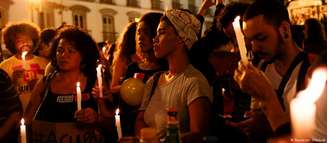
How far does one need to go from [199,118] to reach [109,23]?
35.3 meters

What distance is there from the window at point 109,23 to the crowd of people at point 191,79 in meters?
32.5

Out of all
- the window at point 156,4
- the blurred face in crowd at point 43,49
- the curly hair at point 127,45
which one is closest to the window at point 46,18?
the window at point 156,4

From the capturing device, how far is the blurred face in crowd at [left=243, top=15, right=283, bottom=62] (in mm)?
2633

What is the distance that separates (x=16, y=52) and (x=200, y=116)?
2943 mm

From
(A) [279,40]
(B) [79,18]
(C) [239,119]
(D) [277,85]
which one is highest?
(B) [79,18]

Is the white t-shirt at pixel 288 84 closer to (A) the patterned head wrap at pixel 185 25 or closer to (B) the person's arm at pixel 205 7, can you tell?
(A) the patterned head wrap at pixel 185 25

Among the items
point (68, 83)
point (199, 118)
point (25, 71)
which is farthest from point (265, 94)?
point (25, 71)

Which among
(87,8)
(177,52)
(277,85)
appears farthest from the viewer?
(87,8)

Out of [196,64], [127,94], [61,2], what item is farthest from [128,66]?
[61,2]

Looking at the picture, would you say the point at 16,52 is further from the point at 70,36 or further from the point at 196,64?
the point at 196,64

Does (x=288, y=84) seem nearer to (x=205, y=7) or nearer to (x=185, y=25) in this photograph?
(x=185, y=25)

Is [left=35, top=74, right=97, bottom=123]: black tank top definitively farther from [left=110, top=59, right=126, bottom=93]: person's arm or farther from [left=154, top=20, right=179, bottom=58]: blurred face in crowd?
[left=110, top=59, right=126, bottom=93]: person's arm

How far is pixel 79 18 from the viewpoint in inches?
1393

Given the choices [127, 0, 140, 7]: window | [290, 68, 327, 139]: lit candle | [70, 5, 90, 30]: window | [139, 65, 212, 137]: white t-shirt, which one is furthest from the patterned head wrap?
[127, 0, 140, 7]: window
